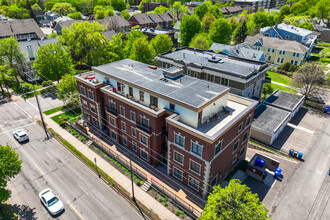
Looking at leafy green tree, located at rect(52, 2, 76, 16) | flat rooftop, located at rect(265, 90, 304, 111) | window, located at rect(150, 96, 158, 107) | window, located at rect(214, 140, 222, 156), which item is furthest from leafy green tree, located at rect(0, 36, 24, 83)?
leafy green tree, located at rect(52, 2, 76, 16)

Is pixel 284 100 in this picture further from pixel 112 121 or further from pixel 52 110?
pixel 52 110

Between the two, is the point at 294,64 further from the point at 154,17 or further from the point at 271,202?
the point at 154,17

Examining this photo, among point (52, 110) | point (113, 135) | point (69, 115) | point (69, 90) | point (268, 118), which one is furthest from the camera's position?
point (52, 110)

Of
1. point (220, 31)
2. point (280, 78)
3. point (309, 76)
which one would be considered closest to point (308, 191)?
point (309, 76)

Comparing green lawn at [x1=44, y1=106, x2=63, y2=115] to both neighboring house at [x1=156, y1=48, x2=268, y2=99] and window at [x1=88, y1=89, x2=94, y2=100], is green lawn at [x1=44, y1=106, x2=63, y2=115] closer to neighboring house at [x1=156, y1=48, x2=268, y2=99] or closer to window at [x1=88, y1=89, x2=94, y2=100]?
window at [x1=88, y1=89, x2=94, y2=100]

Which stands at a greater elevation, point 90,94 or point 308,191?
point 90,94

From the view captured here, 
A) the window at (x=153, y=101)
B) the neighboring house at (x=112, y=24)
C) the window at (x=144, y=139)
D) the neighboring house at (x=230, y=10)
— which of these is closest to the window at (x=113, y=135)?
the window at (x=144, y=139)

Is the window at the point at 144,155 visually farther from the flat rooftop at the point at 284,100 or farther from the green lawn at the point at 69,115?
the flat rooftop at the point at 284,100

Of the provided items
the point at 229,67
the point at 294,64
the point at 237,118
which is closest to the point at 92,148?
the point at 237,118
